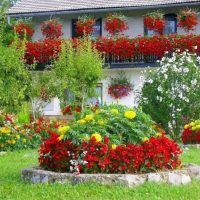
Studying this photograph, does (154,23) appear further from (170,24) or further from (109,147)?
(109,147)

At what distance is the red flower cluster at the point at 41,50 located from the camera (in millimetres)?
29531

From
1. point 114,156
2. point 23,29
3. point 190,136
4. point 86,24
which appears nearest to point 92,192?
point 114,156

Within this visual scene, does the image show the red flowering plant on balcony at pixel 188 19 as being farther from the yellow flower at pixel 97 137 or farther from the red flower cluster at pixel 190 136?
the yellow flower at pixel 97 137

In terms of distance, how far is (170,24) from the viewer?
3070 centimetres

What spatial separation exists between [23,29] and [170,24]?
→ 768 cm

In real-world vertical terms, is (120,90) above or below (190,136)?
above

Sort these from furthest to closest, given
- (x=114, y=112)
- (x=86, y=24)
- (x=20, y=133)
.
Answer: (x=86, y=24) < (x=20, y=133) < (x=114, y=112)

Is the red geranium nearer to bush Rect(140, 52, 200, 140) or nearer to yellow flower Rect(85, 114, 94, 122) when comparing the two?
bush Rect(140, 52, 200, 140)

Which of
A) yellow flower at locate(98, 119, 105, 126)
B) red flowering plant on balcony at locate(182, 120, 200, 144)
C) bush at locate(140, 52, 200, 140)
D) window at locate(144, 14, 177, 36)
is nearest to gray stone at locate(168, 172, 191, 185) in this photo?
yellow flower at locate(98, 119, 105, 126)

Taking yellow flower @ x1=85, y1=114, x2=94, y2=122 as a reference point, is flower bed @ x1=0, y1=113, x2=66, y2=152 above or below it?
below

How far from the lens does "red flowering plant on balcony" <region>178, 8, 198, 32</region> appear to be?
27.9 metres

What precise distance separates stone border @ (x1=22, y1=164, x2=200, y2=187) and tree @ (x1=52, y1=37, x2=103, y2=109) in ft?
50.4

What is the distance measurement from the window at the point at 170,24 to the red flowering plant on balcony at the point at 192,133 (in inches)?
545

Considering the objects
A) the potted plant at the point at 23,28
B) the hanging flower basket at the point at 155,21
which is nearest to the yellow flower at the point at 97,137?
the hanging flower basket at the point at 155,21
